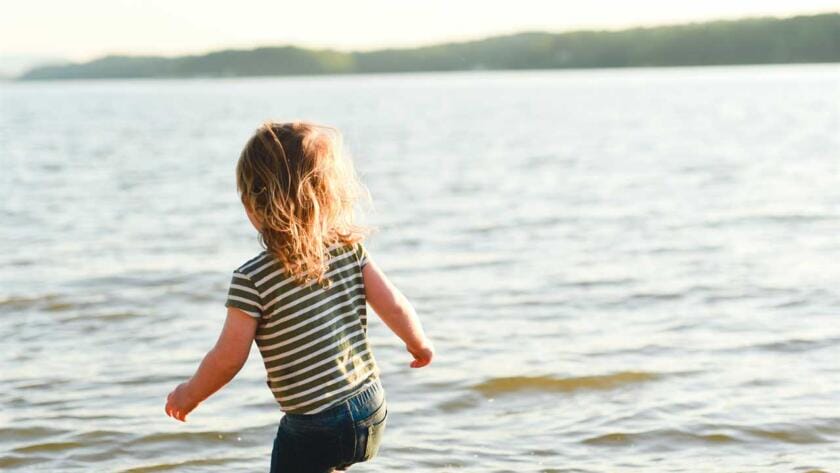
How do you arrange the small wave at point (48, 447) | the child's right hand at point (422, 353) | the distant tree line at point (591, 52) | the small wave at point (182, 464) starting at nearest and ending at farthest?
the child's right hand at point (422, 353) → the small wave at point (182, 464) → the small wave at point (48, 447) → the distant tree line at point (591, 52)

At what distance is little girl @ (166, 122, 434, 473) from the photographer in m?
3.50

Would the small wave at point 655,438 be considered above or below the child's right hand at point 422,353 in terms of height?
below

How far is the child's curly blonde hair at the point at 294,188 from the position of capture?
3.49 m

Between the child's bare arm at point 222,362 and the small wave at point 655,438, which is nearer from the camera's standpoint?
the child's bare arm at point 222,362

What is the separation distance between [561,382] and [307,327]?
377cm

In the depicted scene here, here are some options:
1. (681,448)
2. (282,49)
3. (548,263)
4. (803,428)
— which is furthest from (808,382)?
(282,49)

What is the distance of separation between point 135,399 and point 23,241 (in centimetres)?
783

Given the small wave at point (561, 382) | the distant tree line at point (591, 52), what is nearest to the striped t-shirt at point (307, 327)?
the small wave at point (561, 382)

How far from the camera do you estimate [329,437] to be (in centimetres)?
359

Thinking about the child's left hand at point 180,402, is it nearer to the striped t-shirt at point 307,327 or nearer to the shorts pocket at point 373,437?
the striped t-shirt at point 307,327

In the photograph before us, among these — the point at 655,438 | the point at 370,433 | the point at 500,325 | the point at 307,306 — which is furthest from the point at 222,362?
the point at 500,325

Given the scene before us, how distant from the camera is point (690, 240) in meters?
13.2

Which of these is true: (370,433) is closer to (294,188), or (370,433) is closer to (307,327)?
(307,327)

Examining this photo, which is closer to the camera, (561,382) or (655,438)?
(655,438)
